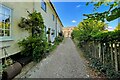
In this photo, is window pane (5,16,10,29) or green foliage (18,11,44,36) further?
green foliage (18,11,44,36)

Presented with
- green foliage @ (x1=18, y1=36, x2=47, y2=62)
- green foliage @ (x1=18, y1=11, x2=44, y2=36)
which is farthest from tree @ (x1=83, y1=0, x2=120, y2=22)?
green foliage @ (x1=18, y1=11, x2=44, y2=36)

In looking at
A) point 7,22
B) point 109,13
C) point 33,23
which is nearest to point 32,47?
point 33,23

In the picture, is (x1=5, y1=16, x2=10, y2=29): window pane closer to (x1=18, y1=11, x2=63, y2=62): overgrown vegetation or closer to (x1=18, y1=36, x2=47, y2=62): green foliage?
(x1=18, y1=11, x2=63, y2=62): overgrown vegetation

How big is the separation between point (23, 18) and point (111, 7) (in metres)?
6.25

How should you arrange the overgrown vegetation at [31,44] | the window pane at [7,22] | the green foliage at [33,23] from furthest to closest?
the green foliage at [33,23] < the overgrown vegetation at [31,44] < the window pane at [7,22]

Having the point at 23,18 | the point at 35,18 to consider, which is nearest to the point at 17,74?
the point at 23,18

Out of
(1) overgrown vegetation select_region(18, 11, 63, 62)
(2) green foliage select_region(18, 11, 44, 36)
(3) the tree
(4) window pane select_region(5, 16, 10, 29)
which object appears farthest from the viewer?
(2) green foliage select_region(18, 11, 44, 36)

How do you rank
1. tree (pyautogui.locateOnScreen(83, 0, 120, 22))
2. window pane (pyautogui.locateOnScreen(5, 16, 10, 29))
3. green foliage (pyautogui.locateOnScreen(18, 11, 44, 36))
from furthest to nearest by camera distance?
green foliage (pyautogui.locateOnScreen(18, 11, 44, 36)) → window pane (pyautogui.locateOnScreen(5, 16, 10, 29)) → tree (pyautogui.locateOnScreen(83, 0, 120, 22))

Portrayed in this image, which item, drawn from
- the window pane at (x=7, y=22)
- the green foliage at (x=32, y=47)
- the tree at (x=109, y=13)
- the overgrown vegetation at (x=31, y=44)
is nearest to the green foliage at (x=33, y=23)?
the overgrown vegetation at (x=31, y=44)

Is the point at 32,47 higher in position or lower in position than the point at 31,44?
lower

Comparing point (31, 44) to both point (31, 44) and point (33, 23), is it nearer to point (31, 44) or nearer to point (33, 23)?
point (31, 44)

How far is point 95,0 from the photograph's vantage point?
5418mm

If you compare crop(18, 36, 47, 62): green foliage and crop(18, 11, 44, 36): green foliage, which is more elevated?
crop(18, 11, 44, 36): green foliage

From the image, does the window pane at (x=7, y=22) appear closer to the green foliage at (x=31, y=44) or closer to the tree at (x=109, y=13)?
the green foliage at (x=31, y=44)
